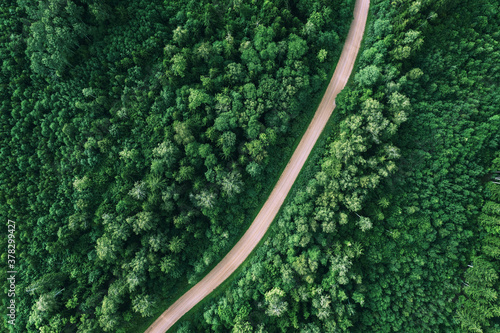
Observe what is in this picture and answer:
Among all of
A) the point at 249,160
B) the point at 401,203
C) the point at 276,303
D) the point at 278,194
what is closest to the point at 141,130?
the point at 249,160

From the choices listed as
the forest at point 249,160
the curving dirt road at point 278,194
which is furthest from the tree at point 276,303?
the curving dirt road at point 278,194

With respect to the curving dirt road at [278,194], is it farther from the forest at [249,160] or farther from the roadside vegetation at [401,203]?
the roadside vegetation at [401,203]

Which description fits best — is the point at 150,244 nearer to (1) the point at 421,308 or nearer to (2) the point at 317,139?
(2) the point at 317,139

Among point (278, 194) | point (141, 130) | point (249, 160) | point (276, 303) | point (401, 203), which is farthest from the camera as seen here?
point (278, 194)

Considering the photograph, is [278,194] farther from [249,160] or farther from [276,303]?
[276,303]

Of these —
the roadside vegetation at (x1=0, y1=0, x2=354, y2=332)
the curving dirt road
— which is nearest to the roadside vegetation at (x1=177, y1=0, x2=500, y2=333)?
the curving dirt road
